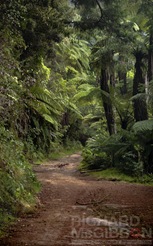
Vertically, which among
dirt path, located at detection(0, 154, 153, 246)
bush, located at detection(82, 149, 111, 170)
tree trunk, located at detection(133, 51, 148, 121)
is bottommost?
dirt path, located at detection(0, 154, 153, 246)

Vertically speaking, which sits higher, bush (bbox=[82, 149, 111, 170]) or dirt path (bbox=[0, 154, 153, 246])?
bush (bbox=[82, 149, 111, 170])

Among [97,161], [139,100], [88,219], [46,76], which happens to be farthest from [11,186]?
[46,76]

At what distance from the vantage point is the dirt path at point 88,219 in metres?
3.27

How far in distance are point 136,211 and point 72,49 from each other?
1656cm

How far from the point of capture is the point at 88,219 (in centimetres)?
409

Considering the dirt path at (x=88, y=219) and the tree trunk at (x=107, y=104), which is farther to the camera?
the tree trunk at (x=107, y=104)

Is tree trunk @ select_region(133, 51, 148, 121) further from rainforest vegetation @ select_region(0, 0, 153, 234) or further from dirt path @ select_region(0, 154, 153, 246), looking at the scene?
dirt path @ select_region(0, 154, 153, 246)

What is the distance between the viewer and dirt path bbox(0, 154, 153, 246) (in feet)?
10.7

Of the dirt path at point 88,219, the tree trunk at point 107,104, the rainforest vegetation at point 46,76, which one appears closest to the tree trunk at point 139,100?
the rainforest vegetation at point 46,76

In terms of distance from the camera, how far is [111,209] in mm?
4730

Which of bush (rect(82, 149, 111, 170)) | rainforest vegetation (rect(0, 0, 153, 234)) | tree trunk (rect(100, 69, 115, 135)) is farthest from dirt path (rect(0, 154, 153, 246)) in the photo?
tree trunk (rect(100, 69, 115, 135))

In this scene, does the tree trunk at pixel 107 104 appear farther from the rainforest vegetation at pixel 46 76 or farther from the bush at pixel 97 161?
the bush at pixel 97 161

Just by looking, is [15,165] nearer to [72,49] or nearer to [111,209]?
[111,209]

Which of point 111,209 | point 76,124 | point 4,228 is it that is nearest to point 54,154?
point 76,124
